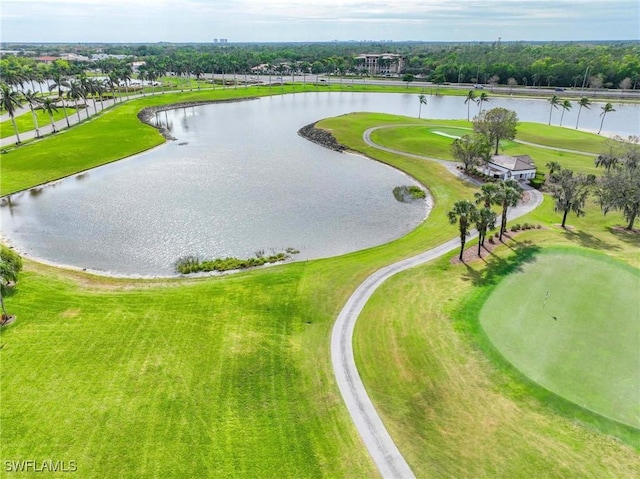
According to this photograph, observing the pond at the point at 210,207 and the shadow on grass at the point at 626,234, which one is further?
the pond at the point at 210,207

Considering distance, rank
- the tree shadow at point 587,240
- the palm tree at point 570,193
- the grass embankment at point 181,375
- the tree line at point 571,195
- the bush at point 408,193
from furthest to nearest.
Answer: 1. the bush at point 408,193
2. the palm tree at point 570,193
3. the tree shadow at point 587,240
4. the tree line at point 571,195
5. the grass embankment at point 181,375

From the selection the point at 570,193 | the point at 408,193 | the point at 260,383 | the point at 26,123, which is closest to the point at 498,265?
the point at 570,193

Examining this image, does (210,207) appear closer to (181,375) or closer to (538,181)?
(181,375)

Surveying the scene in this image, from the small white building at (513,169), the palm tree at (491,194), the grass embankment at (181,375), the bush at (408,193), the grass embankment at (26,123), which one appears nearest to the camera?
the grass embankment at (181,375)

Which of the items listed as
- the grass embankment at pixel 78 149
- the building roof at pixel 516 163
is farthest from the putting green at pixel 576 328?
the grass embankment at pixel 78 149

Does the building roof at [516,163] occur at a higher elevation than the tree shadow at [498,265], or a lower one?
higher

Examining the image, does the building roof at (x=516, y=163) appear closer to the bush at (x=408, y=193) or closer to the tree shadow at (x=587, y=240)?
the bush at (x=408, y=193)

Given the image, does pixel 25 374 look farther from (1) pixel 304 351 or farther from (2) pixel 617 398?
(2) pixel 617 398
